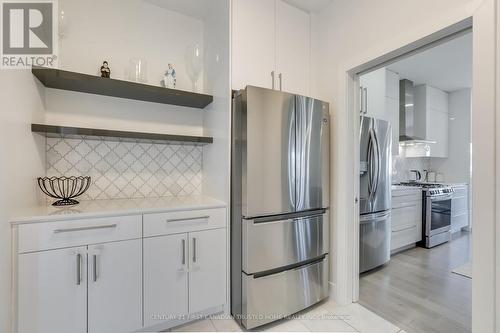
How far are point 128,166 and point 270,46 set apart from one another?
65.9 inches

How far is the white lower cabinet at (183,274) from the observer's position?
1.57 m

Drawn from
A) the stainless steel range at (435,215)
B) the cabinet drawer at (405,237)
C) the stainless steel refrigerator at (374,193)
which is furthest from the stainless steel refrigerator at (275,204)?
the stainless steel range at (435,215)

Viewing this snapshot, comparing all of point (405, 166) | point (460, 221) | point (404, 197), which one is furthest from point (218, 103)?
point (460, 221)

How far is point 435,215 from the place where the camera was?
349 centimetres

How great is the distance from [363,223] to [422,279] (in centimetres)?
88

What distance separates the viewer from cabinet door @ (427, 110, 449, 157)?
4285 mm

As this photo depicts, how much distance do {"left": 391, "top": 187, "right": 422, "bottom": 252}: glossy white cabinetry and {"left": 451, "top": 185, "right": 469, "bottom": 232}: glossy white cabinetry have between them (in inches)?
Answer: 40.2

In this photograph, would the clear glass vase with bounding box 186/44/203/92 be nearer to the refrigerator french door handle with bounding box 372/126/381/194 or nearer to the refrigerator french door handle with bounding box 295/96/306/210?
the refrigerator french door handle with bounding box 295/96/306/210

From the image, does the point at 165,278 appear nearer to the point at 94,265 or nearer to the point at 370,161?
the point at 94,265

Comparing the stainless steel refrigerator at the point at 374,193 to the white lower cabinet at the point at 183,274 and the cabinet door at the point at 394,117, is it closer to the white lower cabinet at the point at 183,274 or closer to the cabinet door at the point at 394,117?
the cabinet door at the point at 394,117

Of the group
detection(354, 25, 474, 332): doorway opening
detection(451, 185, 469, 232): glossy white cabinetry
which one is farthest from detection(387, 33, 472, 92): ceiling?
detection(451, 185, 469, 232): glossy white cabinetry

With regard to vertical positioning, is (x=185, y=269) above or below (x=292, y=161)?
below

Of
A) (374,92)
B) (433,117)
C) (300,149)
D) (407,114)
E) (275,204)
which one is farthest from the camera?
(433,117)

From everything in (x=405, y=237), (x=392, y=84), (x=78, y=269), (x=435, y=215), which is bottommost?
(x=405, y=237)
